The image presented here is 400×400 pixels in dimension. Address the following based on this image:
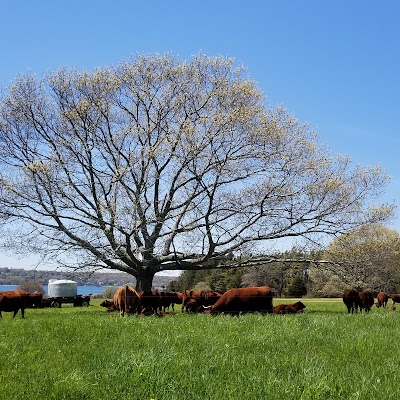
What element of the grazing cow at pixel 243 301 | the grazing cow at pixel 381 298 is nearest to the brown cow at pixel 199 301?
the grazing cow at pixel 243 301

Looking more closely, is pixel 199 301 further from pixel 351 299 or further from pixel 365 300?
pixel 365 300

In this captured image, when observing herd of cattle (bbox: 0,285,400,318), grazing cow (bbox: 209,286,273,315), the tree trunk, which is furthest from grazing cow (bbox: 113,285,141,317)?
the tree trunk

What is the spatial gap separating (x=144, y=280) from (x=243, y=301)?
34.6ft

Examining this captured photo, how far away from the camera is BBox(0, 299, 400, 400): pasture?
5414mm

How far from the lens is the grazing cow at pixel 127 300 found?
60.9 feet

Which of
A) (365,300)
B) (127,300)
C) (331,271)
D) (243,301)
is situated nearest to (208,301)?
(127,300)

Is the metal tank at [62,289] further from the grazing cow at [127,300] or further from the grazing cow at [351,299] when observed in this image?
the grazing cow at [351,299]

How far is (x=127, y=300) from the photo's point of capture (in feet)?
61.4

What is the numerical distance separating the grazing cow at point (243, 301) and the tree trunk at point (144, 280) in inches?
381

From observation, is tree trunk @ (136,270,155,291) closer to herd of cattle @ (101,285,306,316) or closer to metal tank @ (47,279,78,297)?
herd of cattle @ (101,285,306,316)

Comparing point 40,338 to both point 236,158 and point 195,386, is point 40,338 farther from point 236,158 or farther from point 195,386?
point 236,158

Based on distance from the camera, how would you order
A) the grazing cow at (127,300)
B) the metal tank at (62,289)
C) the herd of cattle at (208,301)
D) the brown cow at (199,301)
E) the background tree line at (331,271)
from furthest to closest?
the metal tank at (62,289) < the background tree line at (331,271) < the brown cow at (199,301) < the grazing cow at (127,300) < the herd of cattle at (208,301)

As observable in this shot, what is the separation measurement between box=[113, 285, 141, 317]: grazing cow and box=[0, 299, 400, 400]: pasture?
318 inches

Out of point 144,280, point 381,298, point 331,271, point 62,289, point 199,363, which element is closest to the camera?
point 199,363
